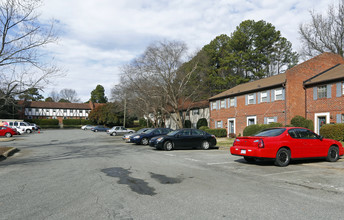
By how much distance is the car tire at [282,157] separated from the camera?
9.88 meters

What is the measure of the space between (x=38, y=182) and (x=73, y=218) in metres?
3.66

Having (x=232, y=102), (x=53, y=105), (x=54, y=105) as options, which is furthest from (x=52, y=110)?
(x=232, y=102)

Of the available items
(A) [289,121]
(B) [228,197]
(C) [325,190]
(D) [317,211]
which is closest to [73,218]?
(B) [228,197]

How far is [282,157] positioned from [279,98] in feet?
54.1

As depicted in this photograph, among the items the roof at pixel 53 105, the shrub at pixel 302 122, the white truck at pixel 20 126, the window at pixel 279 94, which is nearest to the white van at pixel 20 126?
the white truck at pixel 20 126

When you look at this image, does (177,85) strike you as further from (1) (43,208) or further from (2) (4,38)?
(1) (43,208)

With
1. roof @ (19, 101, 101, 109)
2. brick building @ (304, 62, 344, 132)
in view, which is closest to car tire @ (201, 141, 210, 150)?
brick building @ (304, 62, 344, 132)

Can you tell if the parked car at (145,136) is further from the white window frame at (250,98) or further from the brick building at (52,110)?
the brick building at (52,110)

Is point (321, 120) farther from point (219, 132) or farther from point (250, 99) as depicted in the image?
point (219, 132)

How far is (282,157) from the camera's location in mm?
9992

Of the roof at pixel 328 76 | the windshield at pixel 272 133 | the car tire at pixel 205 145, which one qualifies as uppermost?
the roof at pixel 328 76

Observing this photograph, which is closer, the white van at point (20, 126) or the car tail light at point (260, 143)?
the car tail light at point (260, 143)

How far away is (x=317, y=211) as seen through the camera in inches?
187

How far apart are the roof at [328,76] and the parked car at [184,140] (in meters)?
11.5
